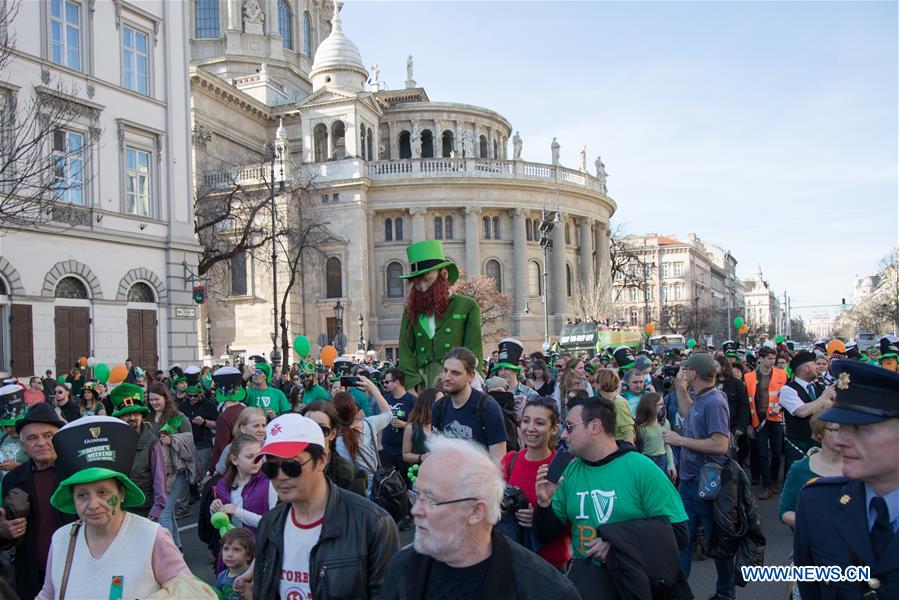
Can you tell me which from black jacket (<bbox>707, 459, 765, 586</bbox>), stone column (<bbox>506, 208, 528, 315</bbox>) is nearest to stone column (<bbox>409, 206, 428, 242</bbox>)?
stone column (<bbox>506, 208, 528, 315</bbox>)

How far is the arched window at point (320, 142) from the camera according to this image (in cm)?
5616

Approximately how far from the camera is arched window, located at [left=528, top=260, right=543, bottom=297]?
59.4 m

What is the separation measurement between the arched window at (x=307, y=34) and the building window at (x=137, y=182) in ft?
148

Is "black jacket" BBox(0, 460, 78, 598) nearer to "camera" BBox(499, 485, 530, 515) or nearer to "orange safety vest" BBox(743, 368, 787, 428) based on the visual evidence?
"camera" BBox(499, 485, 530, 515)


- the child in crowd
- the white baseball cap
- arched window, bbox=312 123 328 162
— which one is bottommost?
the child in crowd

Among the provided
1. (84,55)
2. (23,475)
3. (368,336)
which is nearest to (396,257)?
(368,336)

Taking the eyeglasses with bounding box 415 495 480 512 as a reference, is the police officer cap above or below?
above

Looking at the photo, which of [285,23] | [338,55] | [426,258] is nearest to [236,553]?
[426,258]

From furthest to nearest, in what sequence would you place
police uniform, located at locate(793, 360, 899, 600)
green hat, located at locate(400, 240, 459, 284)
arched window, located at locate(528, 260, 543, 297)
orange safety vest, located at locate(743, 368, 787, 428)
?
arched window, located at locate(528, 260, 543, 297) → orange safety vest, located at locate(743, 368, 787, 428) → green hat, located at locate(400, 240, 459, 284) → police uniform, located at locate(793, 360, 899, 600)

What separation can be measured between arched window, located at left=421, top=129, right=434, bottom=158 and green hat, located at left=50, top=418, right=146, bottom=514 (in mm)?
63542

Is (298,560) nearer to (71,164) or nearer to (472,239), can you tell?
(71,164)

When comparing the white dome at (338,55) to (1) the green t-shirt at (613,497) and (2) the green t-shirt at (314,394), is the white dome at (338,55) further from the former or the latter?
(1) the green t-shirt at (613,497)

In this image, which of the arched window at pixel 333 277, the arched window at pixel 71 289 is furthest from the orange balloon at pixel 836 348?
the arched window at pixel 333 277

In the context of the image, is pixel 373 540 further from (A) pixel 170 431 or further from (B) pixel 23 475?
(A) pixel 170 431
